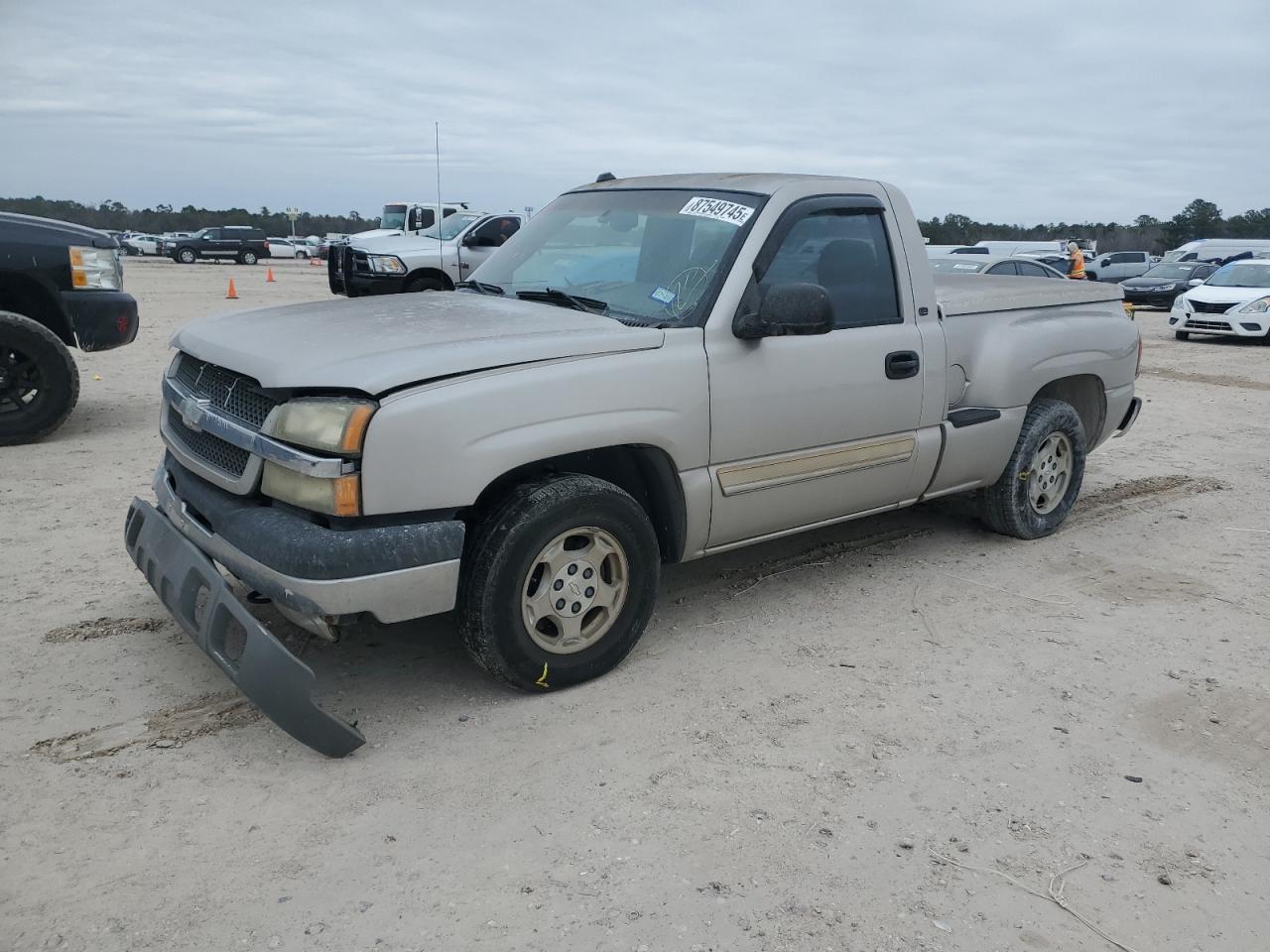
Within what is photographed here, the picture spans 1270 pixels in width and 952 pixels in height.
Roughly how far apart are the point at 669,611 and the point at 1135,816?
2.05 m

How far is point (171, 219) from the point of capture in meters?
76.1

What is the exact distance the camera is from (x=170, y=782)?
3.17 meters

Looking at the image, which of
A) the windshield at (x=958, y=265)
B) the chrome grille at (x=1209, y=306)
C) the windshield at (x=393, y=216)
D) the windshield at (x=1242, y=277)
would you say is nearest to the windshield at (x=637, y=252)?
the windshield at (x=958, y=265)

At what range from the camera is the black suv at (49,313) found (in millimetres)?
7098

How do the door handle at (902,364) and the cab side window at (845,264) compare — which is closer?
the cab side window at (845,264)

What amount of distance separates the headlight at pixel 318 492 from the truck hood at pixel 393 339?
0.93 feet

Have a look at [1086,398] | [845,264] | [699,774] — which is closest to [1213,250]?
[1086,398]

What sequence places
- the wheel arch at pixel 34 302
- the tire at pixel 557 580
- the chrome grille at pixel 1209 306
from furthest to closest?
1. the chrome grille at pixel 1209 306
2. the wheel arch at pixel 34 302
3. the tire at pixel 557 580

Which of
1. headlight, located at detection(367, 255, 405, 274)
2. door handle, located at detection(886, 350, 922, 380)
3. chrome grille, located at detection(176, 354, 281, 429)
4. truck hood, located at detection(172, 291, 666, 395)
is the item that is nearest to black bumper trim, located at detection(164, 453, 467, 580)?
chrome grille, located at detection(176, 354, 281, 429)

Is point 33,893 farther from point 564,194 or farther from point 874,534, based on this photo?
point 874,534

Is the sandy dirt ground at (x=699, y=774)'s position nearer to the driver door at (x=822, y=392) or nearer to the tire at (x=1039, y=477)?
the tire at (x=1039, y=477)

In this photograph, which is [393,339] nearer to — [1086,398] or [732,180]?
[732,180]

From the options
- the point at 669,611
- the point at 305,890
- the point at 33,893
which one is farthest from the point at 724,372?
the point at 33,893

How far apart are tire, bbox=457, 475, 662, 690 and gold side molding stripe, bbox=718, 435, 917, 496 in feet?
1.53
